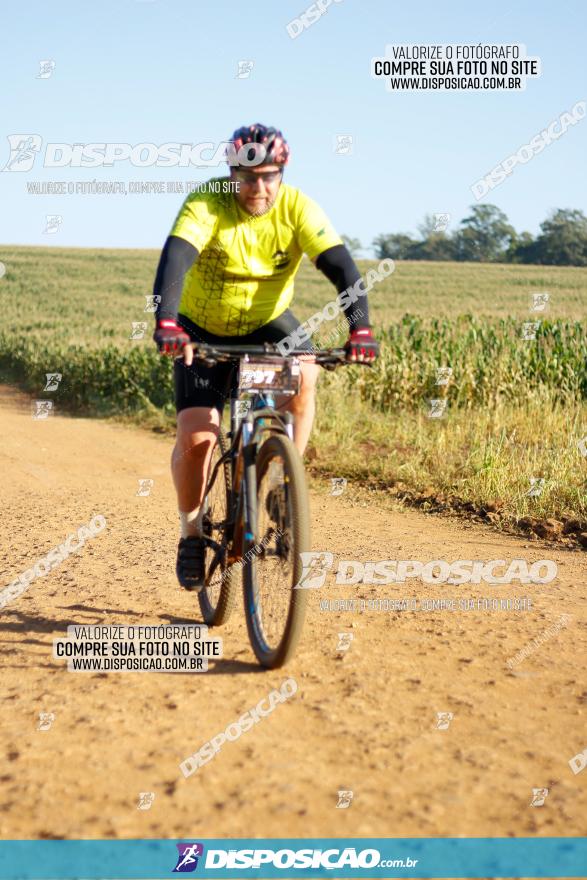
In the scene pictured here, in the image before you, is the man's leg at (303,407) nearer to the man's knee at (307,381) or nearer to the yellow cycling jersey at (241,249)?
the man's knee at (307,381)

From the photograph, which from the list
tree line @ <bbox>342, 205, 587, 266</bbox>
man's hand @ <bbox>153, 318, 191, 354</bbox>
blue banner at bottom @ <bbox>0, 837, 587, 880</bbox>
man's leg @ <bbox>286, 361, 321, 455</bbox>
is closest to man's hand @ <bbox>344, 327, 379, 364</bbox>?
man's leg @ <bbox>286, 361, 321, 455</bbox>

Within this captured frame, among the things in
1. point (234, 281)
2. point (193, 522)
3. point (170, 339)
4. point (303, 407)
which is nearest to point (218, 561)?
point (193, 522)

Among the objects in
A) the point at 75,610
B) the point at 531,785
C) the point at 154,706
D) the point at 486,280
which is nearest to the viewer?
the point at 531,785

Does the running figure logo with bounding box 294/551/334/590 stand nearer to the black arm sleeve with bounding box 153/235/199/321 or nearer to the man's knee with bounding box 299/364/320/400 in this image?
the man's knee with bounding box 299/364/320/400

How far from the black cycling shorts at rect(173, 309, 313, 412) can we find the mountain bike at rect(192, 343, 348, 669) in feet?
0.56

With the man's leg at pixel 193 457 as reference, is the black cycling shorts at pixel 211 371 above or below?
above

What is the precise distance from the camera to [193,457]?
4.75 metres

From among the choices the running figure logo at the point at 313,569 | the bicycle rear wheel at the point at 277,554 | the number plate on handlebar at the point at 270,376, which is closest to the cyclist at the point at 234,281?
the number plate on handlebar at the point at 270,376

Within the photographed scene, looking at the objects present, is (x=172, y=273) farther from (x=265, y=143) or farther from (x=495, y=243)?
(x=495, y=243)

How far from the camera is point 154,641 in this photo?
451 centimetres

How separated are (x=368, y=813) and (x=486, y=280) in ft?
182

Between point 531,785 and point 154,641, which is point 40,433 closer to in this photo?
point 154,641

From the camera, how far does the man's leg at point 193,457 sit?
466cm

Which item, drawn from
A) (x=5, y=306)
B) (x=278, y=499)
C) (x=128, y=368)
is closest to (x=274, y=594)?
(x=278, y=499)
